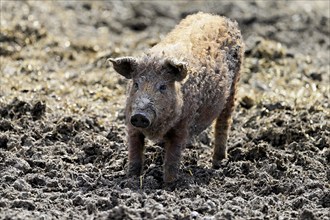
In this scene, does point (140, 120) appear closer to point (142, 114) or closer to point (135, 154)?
point (142, 114)

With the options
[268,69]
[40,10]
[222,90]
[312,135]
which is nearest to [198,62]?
[222,90]

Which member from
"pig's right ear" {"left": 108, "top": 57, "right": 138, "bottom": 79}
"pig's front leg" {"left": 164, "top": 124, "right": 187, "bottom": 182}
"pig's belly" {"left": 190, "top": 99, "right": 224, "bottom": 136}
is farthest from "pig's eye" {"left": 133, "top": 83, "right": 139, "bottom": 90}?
"pig's belly" {"left": 190, "top": 99, "right": 224, "bottom": 136}

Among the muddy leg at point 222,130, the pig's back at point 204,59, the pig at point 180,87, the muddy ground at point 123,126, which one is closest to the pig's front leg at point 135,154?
the pig at point 180,87

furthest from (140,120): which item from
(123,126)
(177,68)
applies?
(123,126)

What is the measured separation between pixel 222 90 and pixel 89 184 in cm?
171

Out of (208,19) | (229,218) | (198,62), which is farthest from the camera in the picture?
(208,19)

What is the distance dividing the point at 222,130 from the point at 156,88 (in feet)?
5.34

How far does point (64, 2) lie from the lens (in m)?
15.1

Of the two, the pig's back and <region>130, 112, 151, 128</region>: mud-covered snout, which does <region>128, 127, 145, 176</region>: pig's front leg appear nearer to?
the pig's back

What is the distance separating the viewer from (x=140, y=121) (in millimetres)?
7363

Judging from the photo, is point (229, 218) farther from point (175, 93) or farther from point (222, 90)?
point (222, 90)

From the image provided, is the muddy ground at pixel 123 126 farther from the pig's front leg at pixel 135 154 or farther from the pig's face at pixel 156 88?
the pig's face at pixel 156 88

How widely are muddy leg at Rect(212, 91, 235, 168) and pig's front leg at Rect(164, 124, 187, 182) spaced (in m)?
0.97

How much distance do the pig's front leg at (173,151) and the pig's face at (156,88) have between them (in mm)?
200
